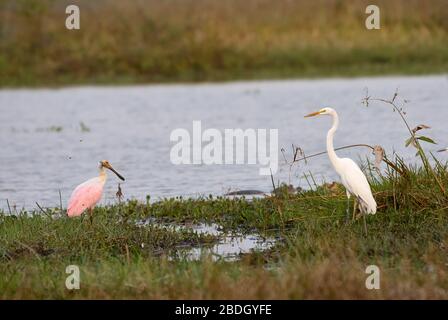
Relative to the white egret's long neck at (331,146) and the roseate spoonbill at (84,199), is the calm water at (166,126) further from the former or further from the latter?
the white egret's long neck at (331,146)

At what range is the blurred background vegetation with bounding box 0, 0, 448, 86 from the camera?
24669 mm

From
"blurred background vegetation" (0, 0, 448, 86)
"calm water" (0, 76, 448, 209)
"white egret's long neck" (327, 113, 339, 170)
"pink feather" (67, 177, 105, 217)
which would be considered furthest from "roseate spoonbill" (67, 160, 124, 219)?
"blurred background vegetation" (0, 0, 448, 86)

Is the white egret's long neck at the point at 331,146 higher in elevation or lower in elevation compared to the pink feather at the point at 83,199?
higher

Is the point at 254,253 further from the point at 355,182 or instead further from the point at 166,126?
the point at 166,126

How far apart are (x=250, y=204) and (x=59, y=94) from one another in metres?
13.7

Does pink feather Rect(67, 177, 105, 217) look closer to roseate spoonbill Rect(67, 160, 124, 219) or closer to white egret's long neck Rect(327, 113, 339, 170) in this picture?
roseate spoonbill Rect(67, 160, 124, 219)

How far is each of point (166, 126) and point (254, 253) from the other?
37.0ft

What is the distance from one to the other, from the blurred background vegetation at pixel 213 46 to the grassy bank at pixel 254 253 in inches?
567

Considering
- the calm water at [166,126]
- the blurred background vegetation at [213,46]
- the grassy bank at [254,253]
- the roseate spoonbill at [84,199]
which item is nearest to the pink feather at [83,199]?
the roseate spoonbill at [84,199]

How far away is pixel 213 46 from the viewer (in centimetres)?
2495

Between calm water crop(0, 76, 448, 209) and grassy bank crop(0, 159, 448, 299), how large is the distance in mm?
2186

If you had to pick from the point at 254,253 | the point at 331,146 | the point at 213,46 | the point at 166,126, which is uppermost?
the point at 213,46

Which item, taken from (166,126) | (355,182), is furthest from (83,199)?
(166,126)

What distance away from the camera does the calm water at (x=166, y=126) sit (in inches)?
527
